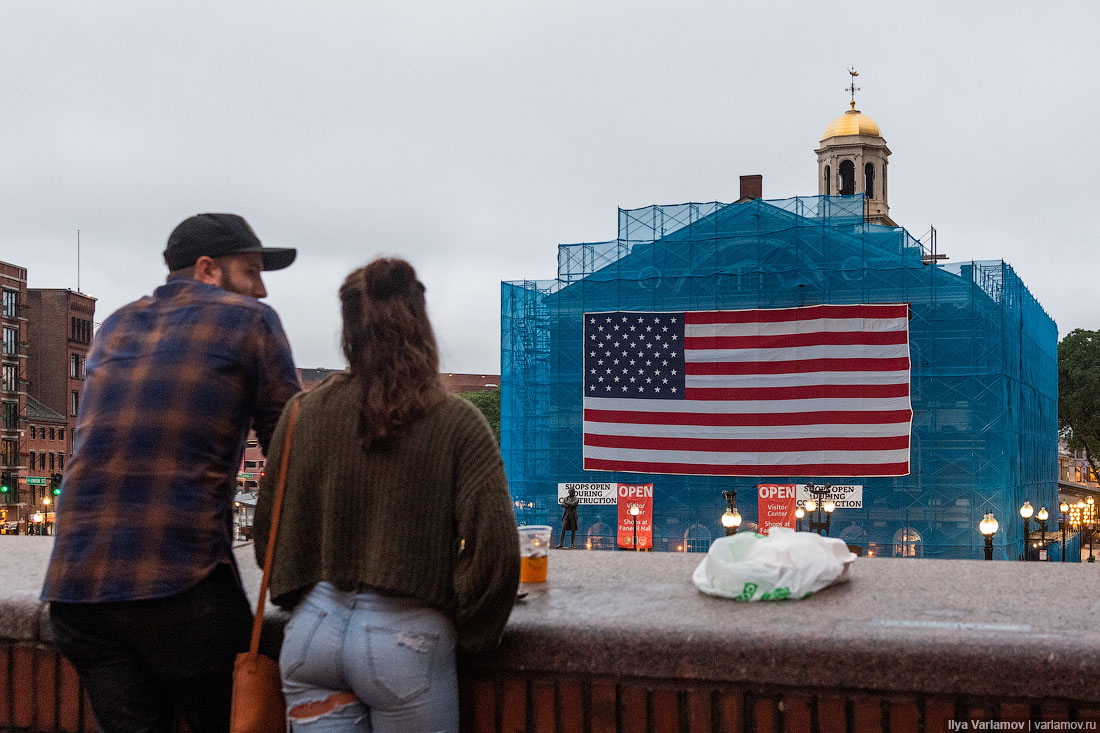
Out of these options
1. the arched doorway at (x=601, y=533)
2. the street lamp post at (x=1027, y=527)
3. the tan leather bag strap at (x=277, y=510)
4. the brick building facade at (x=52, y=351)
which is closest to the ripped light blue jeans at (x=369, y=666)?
the tan leather bag strap at (x=277, y=510)

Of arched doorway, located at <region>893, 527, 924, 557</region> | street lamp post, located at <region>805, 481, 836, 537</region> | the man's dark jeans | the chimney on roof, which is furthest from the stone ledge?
the chimney on roof

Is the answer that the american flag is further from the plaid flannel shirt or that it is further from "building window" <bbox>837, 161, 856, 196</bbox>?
"building window" <bbox>837, 161, 856, 196</bbox>

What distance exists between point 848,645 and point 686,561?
4.25 feet

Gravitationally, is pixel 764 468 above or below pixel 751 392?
below

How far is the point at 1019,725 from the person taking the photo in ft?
8.14

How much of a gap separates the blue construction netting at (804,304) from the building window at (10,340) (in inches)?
1490

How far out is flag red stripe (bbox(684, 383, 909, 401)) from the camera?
35156mm

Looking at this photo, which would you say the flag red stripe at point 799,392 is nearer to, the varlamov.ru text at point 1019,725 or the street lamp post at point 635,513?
the street lamp post at point 635,513

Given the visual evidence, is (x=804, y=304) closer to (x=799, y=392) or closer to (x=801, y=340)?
(x=801, y=340)

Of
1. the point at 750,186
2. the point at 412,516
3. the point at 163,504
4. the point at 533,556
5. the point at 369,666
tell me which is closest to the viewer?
the point at 369,666

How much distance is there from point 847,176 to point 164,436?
71.8 m

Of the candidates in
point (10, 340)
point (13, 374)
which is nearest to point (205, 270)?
point (13, 374)

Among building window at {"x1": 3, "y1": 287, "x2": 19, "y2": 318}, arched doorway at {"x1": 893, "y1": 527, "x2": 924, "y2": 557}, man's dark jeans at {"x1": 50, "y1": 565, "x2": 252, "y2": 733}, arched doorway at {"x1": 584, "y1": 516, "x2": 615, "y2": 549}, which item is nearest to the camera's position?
man's dark jeans at {"x1": 50, "y1": 565, "x2": 252, "y2": 733}

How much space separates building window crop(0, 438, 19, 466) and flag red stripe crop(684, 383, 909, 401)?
1740 inches
